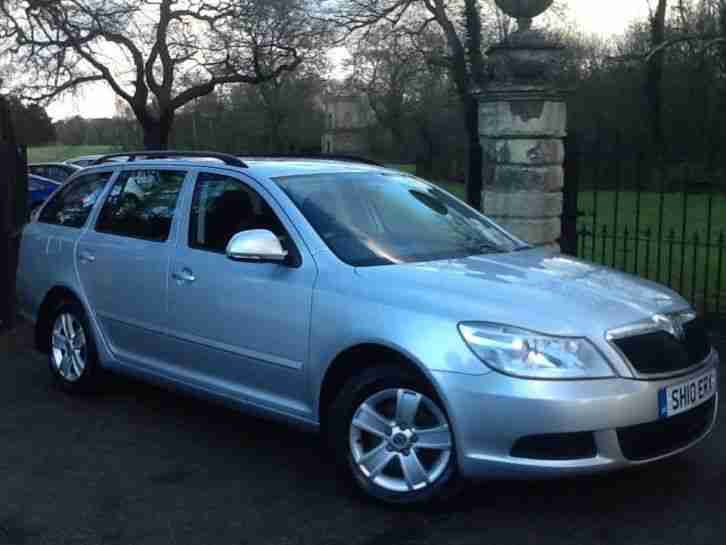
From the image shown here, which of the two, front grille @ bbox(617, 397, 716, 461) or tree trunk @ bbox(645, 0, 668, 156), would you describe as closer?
front grille @ bbox(617, 397, 716, 461)

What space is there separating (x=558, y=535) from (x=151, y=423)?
9.72ft

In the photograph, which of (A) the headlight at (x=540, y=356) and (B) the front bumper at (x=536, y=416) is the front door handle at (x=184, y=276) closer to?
(B) the front bumper at (x=536, y=416)

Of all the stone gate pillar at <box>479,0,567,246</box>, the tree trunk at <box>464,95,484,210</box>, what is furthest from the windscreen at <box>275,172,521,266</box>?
the tree trunk at <box>464,95,484,210</box>

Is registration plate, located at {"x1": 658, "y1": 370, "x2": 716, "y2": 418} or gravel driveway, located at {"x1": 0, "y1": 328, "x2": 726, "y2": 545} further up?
registration plate, located at {"x1": 658, "y1": 370, "x2": 716, "y2": 418}

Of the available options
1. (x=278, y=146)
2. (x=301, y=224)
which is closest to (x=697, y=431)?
(x=301, y=224)

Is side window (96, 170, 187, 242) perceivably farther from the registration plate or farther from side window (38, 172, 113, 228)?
the registration plate

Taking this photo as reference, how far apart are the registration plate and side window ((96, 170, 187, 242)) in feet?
10.2

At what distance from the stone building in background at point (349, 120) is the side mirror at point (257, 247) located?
20846 millimetres

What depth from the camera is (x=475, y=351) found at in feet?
14.4

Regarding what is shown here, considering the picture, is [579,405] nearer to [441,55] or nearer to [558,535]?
[558,535]

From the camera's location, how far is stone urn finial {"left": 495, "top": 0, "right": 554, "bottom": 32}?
927cm

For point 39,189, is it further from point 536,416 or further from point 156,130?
point 536,416

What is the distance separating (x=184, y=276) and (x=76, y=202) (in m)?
1.81

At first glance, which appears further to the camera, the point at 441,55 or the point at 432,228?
the point at 441,55
